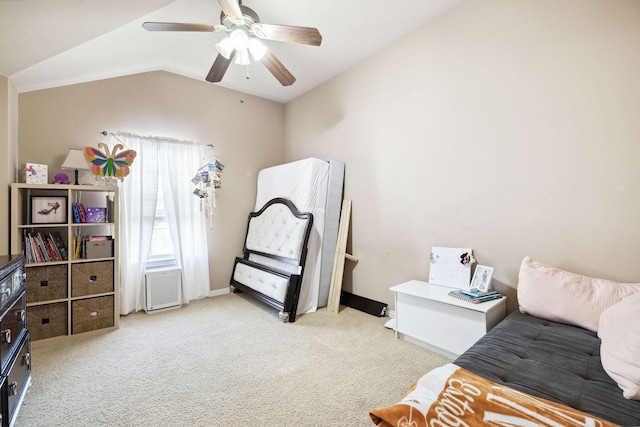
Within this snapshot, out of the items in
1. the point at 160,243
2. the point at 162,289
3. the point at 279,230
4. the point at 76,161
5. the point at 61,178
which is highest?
the point at 76,161

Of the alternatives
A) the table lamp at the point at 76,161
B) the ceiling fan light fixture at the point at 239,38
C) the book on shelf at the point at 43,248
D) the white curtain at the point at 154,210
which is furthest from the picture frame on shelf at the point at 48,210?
the ceiling fan light fixture at the point at 239,38

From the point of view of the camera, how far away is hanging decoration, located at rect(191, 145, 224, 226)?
3602 millimetres

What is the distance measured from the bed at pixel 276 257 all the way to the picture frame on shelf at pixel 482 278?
1625 mm

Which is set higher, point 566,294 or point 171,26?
point 171,26

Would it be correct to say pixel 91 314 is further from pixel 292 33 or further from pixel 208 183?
pixel 292 33

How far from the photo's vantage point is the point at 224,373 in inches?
81.6

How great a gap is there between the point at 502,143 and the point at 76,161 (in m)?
3.80

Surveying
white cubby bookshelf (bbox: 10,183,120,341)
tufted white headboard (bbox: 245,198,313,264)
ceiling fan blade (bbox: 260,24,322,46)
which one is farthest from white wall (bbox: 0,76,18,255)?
tufted white headboard (bbox: 245,198,313,264)

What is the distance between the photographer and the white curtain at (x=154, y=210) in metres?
3.22

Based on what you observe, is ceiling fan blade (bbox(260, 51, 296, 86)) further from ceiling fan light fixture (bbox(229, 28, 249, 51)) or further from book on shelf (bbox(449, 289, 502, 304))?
book on shelf (bbox(449, 289, 502, 304))

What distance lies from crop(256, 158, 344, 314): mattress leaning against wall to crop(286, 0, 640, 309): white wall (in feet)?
0.81

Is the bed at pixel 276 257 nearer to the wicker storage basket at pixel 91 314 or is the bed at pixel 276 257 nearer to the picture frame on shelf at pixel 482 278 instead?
the wicker storage basket at pixel 91 314

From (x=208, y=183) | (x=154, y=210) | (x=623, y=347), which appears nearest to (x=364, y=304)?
(x=623, y=347)

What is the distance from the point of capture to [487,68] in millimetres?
2363
